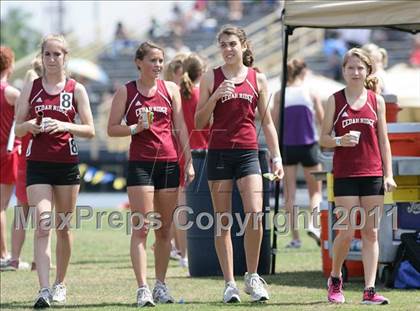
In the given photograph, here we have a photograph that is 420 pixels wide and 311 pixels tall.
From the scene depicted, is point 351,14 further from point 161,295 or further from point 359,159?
point 161,295

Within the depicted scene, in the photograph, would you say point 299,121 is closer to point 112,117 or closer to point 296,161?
point 296,161

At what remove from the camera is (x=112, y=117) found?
28.1ft

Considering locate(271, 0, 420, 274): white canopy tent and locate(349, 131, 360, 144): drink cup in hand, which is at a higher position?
locate(271, 0, 420, 274): white canopy tent

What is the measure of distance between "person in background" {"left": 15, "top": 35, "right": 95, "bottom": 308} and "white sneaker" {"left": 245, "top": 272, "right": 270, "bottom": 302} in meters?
1.43

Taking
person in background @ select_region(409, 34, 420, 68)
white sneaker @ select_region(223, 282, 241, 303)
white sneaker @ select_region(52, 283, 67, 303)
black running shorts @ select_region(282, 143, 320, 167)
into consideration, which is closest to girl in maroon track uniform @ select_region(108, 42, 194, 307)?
white sneaker @ select_region(223, 282, 241, 303)

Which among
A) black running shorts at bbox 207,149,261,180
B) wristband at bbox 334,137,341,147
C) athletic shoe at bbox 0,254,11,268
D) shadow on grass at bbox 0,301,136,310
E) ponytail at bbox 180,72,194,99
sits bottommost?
shadow on grass at bbox 0,301,136,310

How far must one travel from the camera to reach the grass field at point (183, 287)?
8.47 meters

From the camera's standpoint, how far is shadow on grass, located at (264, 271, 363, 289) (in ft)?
33.0

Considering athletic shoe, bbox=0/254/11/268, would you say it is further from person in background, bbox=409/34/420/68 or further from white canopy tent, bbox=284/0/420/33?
person in background, bbox=409/34/420/68

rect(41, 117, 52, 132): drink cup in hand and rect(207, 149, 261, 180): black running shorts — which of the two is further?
rect(207, 149, 261, 180): black running shorts

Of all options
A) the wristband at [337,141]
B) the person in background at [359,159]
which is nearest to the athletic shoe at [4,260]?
the person in background at [359,159]

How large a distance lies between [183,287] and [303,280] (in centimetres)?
119

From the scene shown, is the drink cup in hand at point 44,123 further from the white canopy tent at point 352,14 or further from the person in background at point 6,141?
the person in background at point 6,141

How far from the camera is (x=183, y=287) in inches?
390
